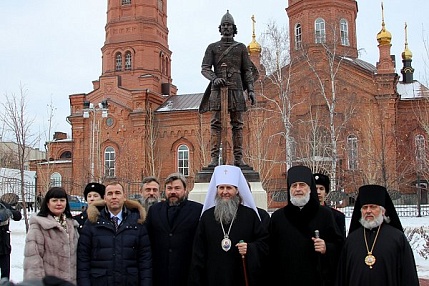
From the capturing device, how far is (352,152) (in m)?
29.2

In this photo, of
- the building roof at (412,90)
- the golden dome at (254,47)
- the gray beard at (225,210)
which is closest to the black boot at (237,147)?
the gray beard at (225,210)

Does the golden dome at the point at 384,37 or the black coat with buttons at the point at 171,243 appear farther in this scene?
the golden dome at the point at 384,37

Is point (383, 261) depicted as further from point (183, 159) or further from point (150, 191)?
point (183, 159)

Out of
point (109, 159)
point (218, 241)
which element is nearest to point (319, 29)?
point (109, 159)

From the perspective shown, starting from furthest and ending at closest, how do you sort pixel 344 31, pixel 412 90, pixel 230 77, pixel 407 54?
pixel 407 54 → pixel 344 31 → pixel 412 90 → pixel 230 77

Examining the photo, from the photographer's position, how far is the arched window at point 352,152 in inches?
1135

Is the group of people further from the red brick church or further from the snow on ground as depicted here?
the red brick church

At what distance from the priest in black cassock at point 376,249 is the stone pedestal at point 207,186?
3570mm

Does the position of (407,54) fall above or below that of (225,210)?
above

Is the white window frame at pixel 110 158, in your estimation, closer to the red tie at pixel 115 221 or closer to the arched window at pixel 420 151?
the arched window at pixel 420 151

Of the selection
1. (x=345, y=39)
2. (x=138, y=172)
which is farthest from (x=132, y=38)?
(x=345, y=39)

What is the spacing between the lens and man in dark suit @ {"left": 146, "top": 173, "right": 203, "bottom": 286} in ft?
16.6

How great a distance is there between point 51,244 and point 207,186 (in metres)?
3.86

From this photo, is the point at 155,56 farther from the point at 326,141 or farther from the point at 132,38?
the point at 326,141
